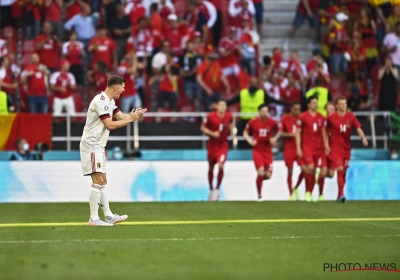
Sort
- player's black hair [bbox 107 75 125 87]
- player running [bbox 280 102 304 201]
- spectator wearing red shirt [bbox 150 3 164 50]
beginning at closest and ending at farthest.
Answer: player's black hair [bbox 107 75 125 87]
player running [bbox 280 102 304 201]
spectator wearing red shirt [bbox 150 3 164 50]

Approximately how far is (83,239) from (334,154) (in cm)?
964

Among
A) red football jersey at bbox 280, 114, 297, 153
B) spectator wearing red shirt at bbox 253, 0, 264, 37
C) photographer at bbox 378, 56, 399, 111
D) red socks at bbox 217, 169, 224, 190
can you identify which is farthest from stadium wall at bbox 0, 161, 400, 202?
spectator wearing red shirt at bbox 253, 0, 264, 37

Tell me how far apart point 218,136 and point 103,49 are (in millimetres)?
5175

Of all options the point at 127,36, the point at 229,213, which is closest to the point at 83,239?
the point at 229,213

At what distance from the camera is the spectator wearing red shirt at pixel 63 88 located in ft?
80.2

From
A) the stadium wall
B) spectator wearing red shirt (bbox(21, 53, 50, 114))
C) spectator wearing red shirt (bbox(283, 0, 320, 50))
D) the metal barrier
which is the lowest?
the stadium wall

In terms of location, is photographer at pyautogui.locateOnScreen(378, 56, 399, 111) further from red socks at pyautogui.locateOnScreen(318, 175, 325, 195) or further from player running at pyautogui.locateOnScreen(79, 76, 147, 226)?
player running at pyautogui.locateOnScreen(79, 76, 147, 226)

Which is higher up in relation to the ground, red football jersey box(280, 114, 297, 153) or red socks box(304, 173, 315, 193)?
red football jersey box(280, 114, 297, 153)

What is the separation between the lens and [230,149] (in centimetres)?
2508

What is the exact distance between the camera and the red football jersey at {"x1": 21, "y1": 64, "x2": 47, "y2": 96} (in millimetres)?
24219

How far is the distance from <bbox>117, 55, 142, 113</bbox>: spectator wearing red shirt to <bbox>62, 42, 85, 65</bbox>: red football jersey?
46.2 inches

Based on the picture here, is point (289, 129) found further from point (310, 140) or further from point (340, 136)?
point (340, 136)

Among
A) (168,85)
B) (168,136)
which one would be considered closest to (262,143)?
(168,136)

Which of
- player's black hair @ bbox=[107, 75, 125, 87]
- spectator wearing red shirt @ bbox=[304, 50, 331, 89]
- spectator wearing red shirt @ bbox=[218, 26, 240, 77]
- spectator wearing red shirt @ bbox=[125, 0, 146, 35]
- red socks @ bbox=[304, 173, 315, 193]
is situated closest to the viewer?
player's black hair @ bbox=[107, 75, 125, 87]
